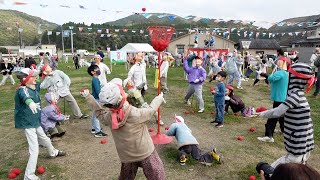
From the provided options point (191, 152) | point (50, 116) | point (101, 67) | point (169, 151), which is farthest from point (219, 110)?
point (50, 116)

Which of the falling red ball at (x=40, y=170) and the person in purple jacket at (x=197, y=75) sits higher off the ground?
the person in purple jacket at (x=197, y=75)

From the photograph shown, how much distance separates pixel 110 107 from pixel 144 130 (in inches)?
23.1

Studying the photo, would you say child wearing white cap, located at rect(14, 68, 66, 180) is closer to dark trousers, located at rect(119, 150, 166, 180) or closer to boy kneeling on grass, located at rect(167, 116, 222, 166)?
dark trousers, located at rect(119, 150, 166, 180)

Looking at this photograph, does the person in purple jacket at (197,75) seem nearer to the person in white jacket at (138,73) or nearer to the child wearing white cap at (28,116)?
the person in white jacket at (138,73)

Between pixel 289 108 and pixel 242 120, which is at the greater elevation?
pixel 289 108

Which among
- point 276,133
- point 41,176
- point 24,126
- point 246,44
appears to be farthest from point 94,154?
point 246,44

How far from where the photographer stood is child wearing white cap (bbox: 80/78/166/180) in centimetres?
317

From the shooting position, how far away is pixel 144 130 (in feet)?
11.5

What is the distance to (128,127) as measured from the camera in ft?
10.9

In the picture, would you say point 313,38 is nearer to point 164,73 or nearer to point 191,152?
point 164,73

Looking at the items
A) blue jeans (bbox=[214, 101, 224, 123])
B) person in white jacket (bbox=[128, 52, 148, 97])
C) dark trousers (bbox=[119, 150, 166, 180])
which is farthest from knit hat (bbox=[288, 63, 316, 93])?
person in white jacket (bbox=[128, 52, 148, 97])

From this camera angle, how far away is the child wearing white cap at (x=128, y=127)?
10.4ft

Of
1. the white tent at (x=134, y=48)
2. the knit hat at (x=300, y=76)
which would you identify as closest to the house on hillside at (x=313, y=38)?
the white tent at (x=134, y=48)

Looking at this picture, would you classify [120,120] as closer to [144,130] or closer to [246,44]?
[144,130]
